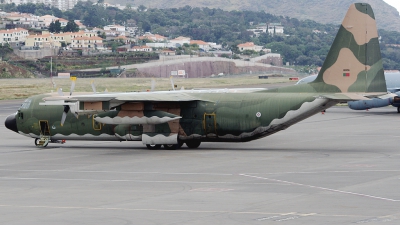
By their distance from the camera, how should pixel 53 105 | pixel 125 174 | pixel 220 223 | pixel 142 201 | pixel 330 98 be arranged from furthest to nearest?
pixel 53 105 < pixel 330 98 < pixel 125 174 < pixel 142 201 < pixel 220 223

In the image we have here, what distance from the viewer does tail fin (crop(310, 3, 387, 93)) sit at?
35188 millimetres

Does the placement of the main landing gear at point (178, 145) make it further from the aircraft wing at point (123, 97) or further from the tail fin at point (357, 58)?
the tail fin at point (357, 58)

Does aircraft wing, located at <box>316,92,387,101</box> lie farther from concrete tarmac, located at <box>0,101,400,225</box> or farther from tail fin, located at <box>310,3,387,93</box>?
concrete tarmac, located at <box>0,101,400,225</box>

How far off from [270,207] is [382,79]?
1706 cm

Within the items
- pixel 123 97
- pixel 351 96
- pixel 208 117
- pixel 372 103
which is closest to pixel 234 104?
pixel 208 117

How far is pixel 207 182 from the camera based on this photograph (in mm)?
25562

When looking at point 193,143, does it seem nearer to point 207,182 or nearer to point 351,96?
point 351,96

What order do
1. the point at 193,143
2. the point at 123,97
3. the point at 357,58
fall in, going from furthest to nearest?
1. the point at 193,143
2. the point at 123,97
3. the point at 357,58

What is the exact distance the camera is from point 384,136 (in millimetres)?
43188

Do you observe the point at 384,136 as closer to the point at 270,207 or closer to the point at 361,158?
the point at 361,158

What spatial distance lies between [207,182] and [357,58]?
13339 millimetres

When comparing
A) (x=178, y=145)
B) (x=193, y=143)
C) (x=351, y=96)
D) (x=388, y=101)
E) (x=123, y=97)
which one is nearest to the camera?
(x=351, y=96)

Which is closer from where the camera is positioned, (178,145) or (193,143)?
(178,145)

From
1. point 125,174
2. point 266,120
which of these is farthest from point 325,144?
point 125,174
